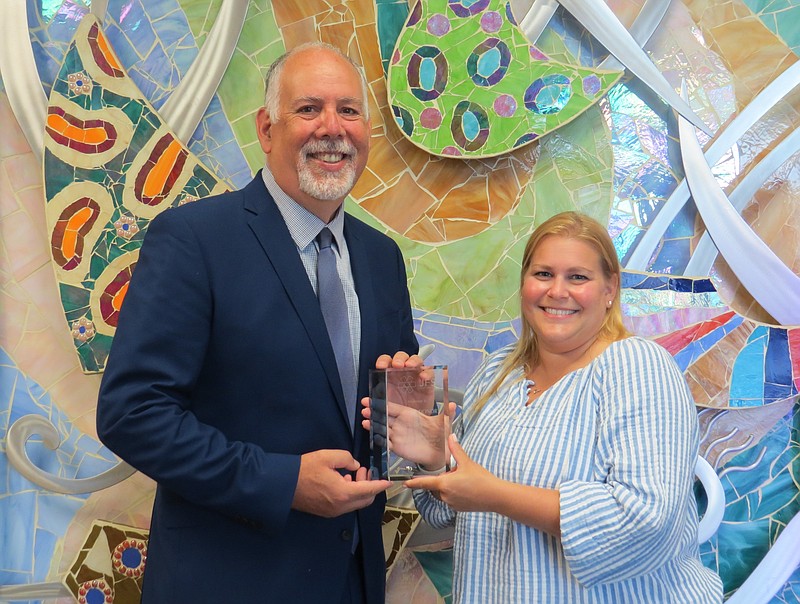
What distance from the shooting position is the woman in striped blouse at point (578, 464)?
1.44m

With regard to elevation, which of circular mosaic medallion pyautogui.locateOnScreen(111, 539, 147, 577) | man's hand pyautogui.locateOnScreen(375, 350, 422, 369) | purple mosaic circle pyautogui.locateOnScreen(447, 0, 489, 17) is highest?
purple mosaic circle pyautogui.locateOnScreen(447, 0, 489, 17)

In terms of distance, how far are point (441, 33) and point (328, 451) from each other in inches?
50.4

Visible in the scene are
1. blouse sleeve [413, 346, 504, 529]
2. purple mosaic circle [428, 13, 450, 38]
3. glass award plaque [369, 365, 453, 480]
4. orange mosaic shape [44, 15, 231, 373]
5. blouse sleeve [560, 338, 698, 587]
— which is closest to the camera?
blouse sleeve [560, 338, 698, 587]

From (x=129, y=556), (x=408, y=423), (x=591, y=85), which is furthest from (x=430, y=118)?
(x=129, y=556)

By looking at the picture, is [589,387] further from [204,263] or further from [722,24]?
[722,24]

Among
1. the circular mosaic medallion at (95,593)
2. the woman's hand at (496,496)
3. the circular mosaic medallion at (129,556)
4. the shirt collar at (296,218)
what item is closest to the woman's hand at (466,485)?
the woman's hand at (496,496)

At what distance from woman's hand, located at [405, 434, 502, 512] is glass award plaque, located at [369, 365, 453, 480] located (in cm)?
6

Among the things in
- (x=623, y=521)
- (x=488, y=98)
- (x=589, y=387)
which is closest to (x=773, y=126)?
(x=488, y=98)

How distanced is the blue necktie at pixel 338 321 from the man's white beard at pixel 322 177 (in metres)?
0.13

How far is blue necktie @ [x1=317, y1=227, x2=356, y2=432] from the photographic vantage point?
5.50 feet

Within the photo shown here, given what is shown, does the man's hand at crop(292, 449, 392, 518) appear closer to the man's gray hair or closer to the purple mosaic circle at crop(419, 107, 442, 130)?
the man's gray hair

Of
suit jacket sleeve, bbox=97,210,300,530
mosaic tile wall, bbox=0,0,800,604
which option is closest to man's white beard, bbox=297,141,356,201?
suit jacket sleeve, bbox=97,210,300,530

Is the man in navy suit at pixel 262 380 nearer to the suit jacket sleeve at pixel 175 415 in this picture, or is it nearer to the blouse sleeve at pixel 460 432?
the suit jacket sleeve at pixel 175 415

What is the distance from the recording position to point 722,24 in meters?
2.29
